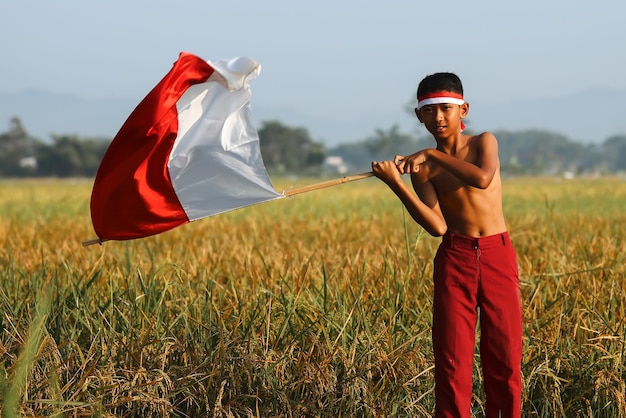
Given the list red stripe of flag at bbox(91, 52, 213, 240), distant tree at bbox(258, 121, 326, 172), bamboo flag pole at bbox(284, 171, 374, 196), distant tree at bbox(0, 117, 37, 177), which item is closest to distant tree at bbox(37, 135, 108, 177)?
distant tree at bbox(0, 117, 37, 177)

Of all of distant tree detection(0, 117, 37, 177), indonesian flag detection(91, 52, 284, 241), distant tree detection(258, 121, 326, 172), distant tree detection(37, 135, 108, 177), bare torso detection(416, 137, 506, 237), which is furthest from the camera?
distant tree detection(258, 121, 326, 172)

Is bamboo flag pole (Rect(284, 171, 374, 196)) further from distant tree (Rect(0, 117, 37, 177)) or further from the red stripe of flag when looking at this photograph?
distant tree (Rect(0, 117, 37, 177))

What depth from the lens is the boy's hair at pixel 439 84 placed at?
2.84 metres

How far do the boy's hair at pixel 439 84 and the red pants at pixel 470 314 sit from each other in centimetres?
48

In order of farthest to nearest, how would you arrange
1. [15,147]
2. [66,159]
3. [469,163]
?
[15,147], [66,159], [469,163]

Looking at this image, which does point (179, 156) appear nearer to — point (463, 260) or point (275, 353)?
point (275, 353)

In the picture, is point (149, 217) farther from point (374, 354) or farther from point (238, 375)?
point (374, 354)

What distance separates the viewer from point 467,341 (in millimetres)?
2857

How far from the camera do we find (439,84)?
112 inches

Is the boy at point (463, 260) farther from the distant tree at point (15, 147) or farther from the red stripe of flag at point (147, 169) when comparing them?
the distant tree at point (15, 147)

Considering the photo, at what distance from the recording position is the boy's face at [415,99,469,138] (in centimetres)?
284

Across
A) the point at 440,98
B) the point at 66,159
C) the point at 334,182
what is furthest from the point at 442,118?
the point at 66,159

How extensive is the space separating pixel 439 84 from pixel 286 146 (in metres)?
103

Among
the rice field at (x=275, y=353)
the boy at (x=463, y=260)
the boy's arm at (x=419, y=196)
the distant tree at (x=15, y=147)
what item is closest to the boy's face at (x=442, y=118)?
the boy at (x=463, y=260)
